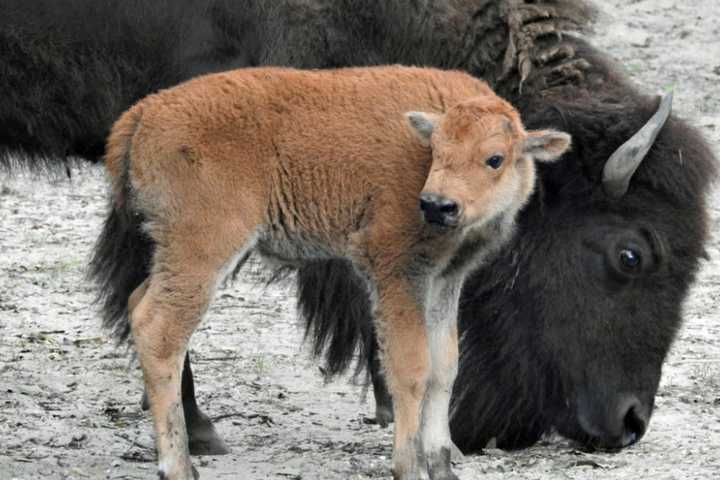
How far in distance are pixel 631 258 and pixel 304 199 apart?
1495 millimetres

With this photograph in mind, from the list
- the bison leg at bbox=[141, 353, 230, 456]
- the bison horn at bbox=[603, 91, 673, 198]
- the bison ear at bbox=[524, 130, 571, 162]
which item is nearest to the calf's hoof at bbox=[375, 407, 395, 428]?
the bison leg at bbox=[141, 353, 230, 456]

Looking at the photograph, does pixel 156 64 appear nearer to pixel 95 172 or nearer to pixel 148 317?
pixel 148 317

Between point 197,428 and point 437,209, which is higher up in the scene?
point 437,209

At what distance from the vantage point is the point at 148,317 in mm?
5672

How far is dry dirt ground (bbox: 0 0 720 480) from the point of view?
21.0 feet

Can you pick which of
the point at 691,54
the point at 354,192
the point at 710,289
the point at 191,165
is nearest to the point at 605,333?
the point at 354,192

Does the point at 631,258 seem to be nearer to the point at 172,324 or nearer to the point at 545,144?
the point at 545,144

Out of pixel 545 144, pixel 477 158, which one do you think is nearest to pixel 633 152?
pixel 545 144

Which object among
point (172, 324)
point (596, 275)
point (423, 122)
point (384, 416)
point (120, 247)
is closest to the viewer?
point (423, 122)

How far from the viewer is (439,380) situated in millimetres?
5898

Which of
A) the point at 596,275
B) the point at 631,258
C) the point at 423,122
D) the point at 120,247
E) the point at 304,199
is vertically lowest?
the point at 120,247

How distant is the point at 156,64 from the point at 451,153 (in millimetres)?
1821

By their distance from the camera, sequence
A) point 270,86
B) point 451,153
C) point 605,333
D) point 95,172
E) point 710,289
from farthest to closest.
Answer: point 95,172
point 710,289
point 605,333
point 270,86
point 451,153

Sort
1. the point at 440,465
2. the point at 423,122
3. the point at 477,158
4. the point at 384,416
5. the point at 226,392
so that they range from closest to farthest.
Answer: the point at 477,158, the point at 423,122, the point at 440,465, the point at 384,416, the point at 226,392
